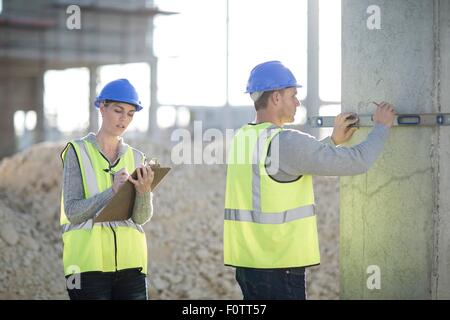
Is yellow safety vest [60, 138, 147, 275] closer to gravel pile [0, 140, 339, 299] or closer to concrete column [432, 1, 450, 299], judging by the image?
concrete column [432, 1, 450, 299]

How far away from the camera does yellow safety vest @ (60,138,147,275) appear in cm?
414

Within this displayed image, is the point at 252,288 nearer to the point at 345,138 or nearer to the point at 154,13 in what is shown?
the point at 345,138

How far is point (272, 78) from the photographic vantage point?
13.1 ft

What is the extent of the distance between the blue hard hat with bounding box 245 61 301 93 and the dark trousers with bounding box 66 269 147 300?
3.87ft

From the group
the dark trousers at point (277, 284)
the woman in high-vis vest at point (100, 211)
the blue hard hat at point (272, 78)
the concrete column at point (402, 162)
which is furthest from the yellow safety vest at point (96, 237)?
the concrete column at point (402, 162)

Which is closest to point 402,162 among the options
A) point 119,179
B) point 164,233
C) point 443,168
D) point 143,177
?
point 443,168

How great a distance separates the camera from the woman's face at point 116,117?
4266 millimetres

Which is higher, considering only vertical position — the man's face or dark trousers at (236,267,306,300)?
the man's face

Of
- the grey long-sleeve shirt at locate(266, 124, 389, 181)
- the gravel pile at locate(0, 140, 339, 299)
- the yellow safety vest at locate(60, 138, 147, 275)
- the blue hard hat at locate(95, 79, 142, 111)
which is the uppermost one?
the blue hard hat at locate(95, 79, 142, 111)

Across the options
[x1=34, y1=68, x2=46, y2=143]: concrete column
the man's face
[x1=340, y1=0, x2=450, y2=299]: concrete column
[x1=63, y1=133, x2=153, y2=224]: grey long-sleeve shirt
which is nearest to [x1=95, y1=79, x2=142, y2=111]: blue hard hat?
[x1=63, y1=133, x2=153, y2=224]: grey long-sleeve shirt

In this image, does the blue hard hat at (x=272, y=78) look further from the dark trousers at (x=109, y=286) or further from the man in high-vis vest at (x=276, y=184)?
the dark trousers at (x=109, y=286)

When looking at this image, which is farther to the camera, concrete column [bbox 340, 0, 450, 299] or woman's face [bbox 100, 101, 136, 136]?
concrete column [bbox 340, 0, 450, 299]

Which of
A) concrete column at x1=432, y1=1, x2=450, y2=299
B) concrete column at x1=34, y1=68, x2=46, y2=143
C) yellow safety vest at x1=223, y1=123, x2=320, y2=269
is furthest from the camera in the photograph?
concrete column at x1=34, y1=68, x2=46, y2=143

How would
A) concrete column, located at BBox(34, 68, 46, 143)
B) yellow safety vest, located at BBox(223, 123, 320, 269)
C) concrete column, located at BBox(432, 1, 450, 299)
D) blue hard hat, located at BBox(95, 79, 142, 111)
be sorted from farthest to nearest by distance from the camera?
concrete column, located at BBox(34, 68, 46, 143) < concrete column, located at BBox(432, 1, 450, 299) < blue hard hat, located at BBox(95, 79, 142, 111) < yellow safety vest, located at BBox(223, 123, 320, 269)
